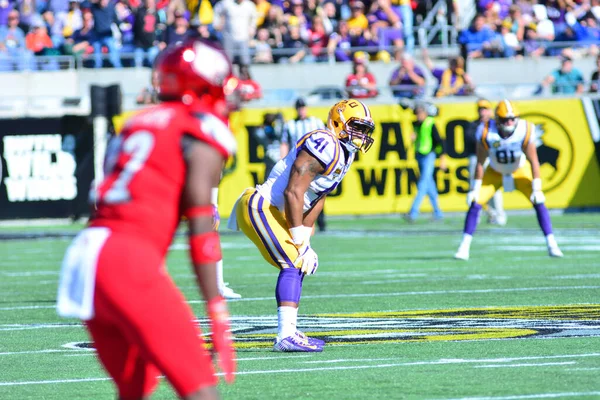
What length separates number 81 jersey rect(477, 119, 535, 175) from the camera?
15.0 metres

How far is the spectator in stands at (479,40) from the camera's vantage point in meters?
25.3

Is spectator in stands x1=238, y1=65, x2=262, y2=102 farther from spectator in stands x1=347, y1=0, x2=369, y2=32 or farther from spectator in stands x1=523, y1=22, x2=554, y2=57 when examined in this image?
spectator in stands x1=523, y1=22, x2=554, y2=57

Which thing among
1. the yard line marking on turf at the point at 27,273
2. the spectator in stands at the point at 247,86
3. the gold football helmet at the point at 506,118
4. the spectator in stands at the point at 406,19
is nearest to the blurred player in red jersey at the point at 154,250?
the yard line marking on turf at the point at 27,273

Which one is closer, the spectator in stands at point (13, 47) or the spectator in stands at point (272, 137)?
the spectator in stands at point (272, 137)

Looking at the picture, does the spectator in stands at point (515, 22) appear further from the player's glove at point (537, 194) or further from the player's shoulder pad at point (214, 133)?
the player's shoulder pad at point (214, 133)

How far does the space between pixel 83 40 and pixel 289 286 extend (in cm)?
1712

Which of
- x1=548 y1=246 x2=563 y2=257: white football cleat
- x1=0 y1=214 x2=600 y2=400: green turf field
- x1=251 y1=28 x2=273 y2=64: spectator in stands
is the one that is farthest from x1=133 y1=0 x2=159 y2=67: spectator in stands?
x1=548 y1=246 x2=563 y2=257: white football cleat

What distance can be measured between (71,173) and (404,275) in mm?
10585

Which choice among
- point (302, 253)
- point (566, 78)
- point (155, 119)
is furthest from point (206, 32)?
point (155, 119)

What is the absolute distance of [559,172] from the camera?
2366 cm

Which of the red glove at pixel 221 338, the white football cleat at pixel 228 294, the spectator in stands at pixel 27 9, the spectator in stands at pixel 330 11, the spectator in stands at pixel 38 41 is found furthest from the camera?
the spectator in stands at pixel 330 11

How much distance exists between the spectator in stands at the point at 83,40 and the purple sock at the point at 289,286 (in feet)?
54.2

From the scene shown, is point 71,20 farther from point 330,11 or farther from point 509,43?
point 509,43

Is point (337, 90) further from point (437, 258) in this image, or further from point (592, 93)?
point (437, 258)
